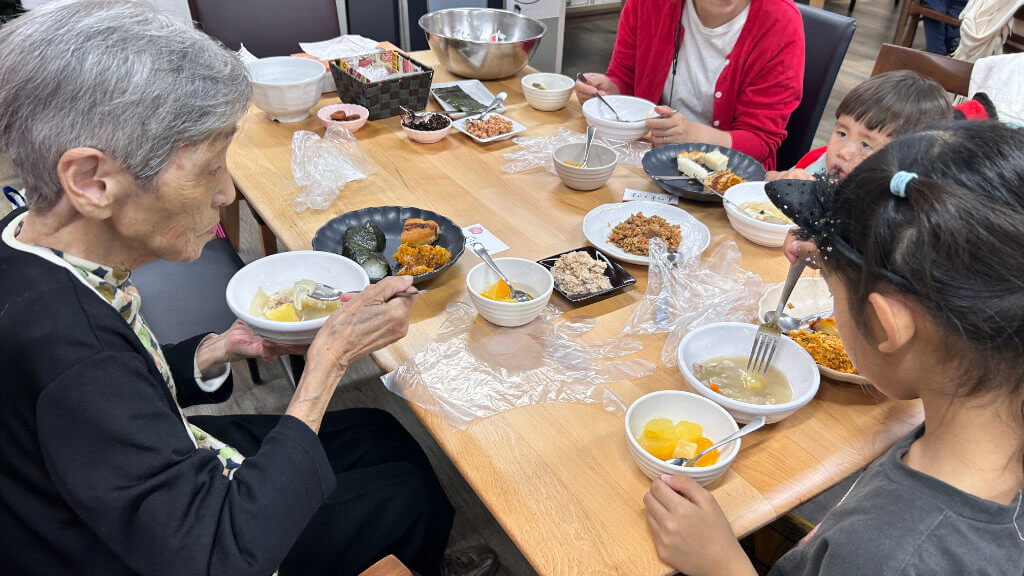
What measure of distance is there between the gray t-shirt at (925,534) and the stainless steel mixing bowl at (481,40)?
7.08 feet

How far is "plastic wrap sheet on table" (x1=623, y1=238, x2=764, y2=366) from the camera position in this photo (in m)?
1.46

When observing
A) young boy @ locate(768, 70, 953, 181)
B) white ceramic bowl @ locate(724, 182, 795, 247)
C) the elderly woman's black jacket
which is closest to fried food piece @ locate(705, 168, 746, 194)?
white ceramic bowl @ locate(724, 182, 795, 247)

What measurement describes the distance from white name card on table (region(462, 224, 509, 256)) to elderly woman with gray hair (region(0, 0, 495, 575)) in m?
0.72

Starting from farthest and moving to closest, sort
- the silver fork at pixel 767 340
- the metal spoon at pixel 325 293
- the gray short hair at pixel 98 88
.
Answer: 1. the metal spoon at pixel 325 293
2. the silver fork at pixel 767 340
3. the gray short hair at pixel 98 88

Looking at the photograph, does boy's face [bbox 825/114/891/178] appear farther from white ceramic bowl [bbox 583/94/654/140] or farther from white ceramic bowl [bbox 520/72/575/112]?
white ceramic bowl [bbox 520/72/575/112]

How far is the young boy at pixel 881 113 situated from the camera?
190 cm

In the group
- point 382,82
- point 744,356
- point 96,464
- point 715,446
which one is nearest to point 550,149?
point 382,82

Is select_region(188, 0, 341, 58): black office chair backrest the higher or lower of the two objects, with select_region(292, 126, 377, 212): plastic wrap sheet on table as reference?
higher

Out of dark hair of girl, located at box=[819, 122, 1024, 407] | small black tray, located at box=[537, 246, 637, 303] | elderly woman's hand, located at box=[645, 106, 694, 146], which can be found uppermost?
dark hair of girl, located at box=[819, 122, 1024, 407]

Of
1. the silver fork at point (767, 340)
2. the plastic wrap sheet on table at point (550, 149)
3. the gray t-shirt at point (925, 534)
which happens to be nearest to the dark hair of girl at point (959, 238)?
the gray t-shirt at point (925, 534)

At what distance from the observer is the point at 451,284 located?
1.58m

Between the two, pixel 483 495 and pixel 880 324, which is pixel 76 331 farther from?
pixel 880 324

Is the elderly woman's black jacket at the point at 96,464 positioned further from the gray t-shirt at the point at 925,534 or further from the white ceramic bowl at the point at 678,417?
the gray t-shirt at the point at 925,534

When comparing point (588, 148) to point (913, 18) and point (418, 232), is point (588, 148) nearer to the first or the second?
point (418, 232)
